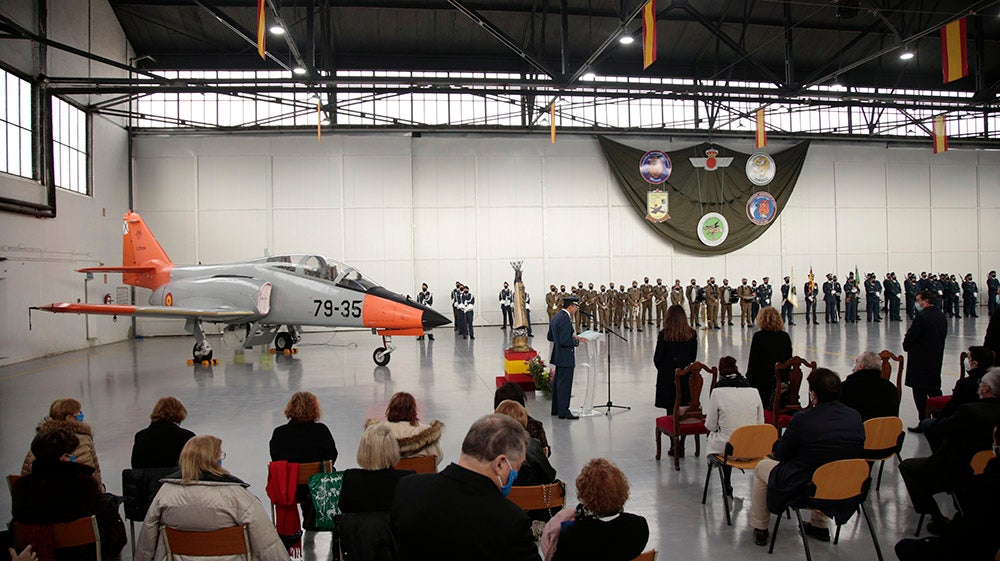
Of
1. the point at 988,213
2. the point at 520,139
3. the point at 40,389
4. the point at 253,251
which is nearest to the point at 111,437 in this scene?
the point at 40,389

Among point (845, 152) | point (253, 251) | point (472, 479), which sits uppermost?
point (845, 152)

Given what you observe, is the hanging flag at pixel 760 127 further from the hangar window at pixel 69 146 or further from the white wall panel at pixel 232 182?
the hangar window at pixel 69 146

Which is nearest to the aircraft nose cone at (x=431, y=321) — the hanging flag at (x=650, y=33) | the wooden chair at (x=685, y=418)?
the hanging flag at (x=650, y=33)

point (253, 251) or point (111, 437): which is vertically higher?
point (253, 251)

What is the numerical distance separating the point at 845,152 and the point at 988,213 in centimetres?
691

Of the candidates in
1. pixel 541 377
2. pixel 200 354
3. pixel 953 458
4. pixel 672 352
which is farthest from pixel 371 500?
pixel 200 354

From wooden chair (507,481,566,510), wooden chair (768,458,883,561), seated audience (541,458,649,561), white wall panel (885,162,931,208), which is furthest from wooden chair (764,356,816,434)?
white wall panel (885,162,931,208)

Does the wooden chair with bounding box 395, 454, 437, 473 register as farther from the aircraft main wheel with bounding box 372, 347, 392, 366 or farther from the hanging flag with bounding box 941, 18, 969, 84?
the hanging flag with bounding box 941, 18, 969, 84

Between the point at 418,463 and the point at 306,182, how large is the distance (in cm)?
1973

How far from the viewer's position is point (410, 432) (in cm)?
397

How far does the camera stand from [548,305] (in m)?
22.0

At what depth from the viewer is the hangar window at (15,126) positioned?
46.4 feet

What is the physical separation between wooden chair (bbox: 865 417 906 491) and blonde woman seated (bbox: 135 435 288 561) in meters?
3.87

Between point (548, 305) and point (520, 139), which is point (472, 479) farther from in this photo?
point (520, 139)
